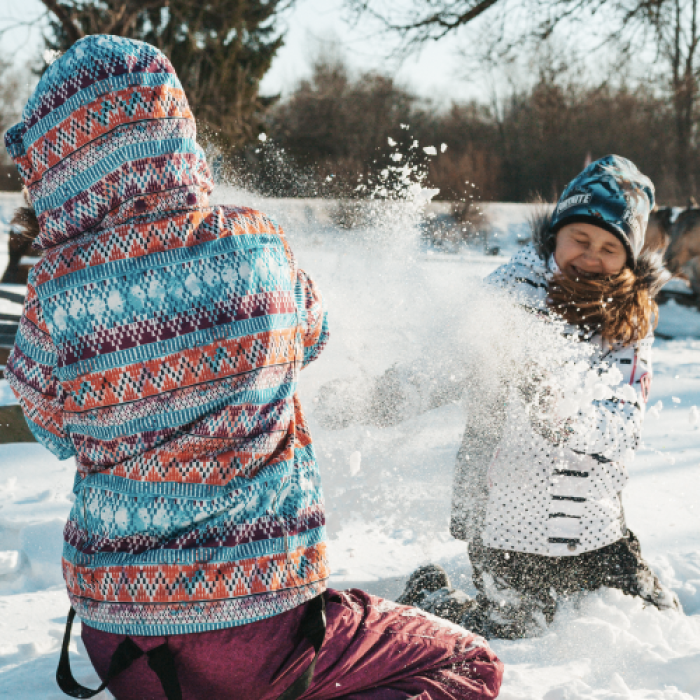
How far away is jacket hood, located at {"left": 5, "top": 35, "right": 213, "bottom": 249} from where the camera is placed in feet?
3.60

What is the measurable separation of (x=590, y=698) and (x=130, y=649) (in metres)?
1.11

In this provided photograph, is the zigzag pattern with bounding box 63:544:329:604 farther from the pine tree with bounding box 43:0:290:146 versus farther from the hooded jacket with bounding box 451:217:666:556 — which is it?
the pine tree with bounding box 43:0:290:146

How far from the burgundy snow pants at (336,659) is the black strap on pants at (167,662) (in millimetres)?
12

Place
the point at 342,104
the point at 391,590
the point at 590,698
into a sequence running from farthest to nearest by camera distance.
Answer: the point at 342,104 → the point at 391,590 → the point at 590,698

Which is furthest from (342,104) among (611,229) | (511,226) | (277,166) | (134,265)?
(134,265)

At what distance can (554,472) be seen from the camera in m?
2.14

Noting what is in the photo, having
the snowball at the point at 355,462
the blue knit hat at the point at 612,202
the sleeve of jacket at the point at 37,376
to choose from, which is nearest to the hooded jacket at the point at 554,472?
the blue knit hat at the point at 612,202

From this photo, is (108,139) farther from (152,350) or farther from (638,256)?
(638,256)

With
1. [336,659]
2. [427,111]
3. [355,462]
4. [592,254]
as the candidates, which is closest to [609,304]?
[592,254]

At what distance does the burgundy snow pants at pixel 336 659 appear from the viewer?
3.98 ft

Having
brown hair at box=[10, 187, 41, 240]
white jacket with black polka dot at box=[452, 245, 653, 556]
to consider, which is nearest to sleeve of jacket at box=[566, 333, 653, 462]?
white jacket with black polka dot at box=[452, 245, 653, 556]

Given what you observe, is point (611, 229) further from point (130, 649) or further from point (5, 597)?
point (5, 597)

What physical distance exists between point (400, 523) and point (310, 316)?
4.54 ft

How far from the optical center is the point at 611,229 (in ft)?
6.95
